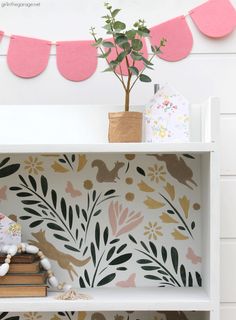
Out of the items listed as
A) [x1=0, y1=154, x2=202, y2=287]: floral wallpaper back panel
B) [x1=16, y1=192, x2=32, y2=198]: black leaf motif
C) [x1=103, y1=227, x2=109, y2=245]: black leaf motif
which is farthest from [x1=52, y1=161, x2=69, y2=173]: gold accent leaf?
[x1=103, y1=227, x2=109, y2=245]: black leaf motif

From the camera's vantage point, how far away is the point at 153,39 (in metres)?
1.71

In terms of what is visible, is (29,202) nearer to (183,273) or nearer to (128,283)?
(128,283)

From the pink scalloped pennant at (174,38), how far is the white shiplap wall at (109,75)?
2 centimetres

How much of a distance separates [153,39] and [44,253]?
2.34ft

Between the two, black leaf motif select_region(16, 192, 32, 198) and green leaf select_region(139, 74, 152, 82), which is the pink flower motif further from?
green leaf select_region(139, 74, 152, 82)

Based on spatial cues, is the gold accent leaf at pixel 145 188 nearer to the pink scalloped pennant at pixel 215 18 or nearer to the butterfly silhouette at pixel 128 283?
the butterfly silhouette at pixel 128 283

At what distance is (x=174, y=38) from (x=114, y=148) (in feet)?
1.53

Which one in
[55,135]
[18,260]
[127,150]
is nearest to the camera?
Answer: [127,150]

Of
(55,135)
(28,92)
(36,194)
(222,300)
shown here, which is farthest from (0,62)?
(222,300)

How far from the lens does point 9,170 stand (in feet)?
5.59

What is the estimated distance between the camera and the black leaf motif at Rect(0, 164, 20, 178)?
1.70m

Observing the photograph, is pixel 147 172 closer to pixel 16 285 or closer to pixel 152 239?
pixel 152 239

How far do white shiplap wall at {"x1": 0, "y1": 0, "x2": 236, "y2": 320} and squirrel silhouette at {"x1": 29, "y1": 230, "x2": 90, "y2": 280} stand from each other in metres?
0.41

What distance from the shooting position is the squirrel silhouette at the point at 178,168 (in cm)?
170
